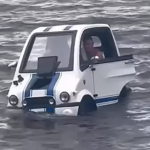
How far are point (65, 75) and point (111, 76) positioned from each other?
1.16 m

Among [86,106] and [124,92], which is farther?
[124,92]

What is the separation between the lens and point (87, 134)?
492 inches

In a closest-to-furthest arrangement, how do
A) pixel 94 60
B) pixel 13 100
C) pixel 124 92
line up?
pixel 13 100 < pixel 94 60 < pixel 124 92

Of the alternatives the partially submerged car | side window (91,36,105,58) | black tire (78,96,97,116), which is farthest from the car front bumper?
side window (91,36,105,58)

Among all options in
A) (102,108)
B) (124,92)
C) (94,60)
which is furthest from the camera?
(124,92)

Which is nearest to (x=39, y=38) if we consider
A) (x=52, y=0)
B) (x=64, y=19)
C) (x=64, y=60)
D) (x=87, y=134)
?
(x=64, y=60)

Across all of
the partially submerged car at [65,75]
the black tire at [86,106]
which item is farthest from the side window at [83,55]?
the black tire at [86,106]

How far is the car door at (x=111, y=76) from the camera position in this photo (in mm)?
14000

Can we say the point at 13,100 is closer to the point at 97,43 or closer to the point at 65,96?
the point at 65,96

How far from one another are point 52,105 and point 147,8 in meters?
15.6

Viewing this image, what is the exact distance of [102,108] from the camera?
1419cm

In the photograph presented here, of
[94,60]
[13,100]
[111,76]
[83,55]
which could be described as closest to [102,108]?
[111,76]

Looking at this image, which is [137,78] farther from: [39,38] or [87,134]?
[87,134]

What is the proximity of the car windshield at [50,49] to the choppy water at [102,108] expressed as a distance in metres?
1.18
